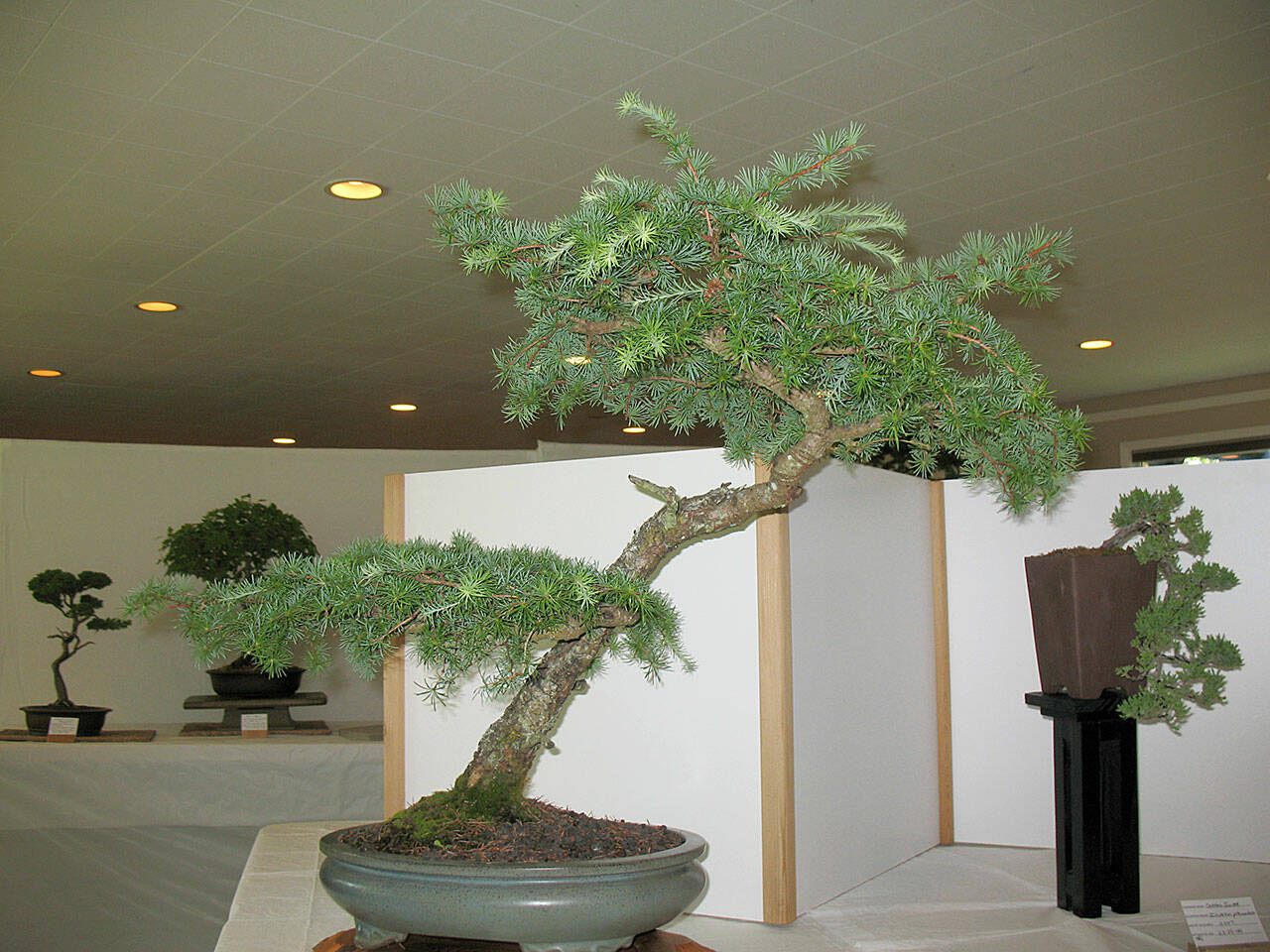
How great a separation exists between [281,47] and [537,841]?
1.62 m

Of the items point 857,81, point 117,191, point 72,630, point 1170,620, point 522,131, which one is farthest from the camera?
point 72,630

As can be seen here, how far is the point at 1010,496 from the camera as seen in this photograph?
0.92 metres

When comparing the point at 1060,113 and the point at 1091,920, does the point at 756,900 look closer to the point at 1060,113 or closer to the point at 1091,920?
the point at 1091,920

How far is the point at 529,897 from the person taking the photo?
0.78 metres

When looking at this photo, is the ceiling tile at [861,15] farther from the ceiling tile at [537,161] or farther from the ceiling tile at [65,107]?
the ceiling tile at [65,107]

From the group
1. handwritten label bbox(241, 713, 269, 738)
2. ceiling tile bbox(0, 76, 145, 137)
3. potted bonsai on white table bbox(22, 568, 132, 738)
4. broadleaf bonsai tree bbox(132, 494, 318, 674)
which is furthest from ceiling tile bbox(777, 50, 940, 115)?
potted bonsai on white table bbox(22, 568, 132, 738)

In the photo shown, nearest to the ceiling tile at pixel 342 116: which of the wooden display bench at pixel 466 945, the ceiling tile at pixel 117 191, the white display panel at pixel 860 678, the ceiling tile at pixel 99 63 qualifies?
the ceiling tile at pixel 99 63

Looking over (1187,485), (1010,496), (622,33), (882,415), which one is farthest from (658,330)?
(1187,485)

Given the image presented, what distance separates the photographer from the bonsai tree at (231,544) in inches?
131

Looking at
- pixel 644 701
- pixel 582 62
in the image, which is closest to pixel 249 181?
pixel 582 62

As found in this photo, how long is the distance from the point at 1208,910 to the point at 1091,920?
210 millimetres

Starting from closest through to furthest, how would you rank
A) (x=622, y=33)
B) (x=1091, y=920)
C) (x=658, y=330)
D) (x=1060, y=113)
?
(x=658, y=330) < (x=1091, y=920) < (x=622, y=33) < (x=1060, y=113)

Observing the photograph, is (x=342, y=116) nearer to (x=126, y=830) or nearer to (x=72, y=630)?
(x=126, y=830)

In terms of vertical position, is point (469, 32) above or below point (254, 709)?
above
